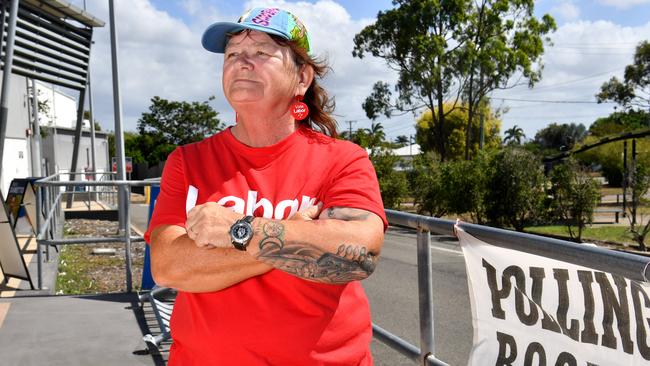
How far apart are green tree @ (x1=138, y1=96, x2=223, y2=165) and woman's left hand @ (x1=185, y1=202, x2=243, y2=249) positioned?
64.0 metres

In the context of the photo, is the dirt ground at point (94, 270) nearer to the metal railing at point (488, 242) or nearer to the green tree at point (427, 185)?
the metal railing at point (488, 242)

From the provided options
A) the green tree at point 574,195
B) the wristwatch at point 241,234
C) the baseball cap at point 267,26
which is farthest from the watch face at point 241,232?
the green tree at point 574,195

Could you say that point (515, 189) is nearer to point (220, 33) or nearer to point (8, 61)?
point (8, 61)

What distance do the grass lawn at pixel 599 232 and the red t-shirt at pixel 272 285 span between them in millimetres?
18668

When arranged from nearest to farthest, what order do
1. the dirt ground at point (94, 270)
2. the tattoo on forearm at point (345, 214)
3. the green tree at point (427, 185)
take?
the tattoo on forearm at point (345, 214) < the dirt ground at point (94, 270) < the green tree at point (427, 185)

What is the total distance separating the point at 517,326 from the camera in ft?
6.86

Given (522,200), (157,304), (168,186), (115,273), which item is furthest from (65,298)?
(522,200)

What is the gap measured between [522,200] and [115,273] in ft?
47.7

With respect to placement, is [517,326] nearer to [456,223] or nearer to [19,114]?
[456,223]

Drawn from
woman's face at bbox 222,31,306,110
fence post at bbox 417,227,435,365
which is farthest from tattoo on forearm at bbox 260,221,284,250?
fence post at bbox 417,227,435,365

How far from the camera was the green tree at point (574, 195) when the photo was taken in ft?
62.3

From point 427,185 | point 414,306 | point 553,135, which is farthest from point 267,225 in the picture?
point 553,135

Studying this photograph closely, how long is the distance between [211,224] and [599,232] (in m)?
21.5

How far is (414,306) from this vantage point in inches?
319
